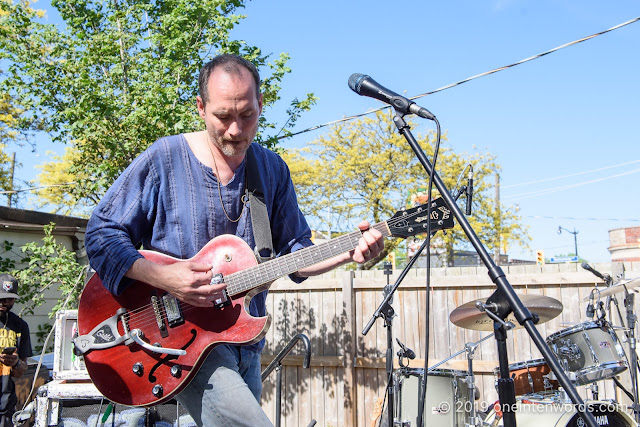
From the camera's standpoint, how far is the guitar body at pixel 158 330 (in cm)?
249

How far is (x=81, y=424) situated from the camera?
477cm

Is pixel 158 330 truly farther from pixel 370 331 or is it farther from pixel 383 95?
pixel 370 331

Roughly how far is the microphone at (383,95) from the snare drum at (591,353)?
Answer: 3.78 meters

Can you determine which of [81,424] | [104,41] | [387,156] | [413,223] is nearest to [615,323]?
[413,223]

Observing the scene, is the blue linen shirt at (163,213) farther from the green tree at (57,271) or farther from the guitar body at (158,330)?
the green tree at (57,271)

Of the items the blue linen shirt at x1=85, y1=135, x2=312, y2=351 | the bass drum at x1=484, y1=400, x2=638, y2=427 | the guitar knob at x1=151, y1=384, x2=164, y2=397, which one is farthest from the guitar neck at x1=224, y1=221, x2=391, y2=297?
the bass drum at x1=484, y1=400, x2=638, y2=427

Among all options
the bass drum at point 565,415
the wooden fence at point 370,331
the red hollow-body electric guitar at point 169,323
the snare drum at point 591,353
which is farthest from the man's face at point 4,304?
the snare drum at point 591,353

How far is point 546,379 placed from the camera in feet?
18.6

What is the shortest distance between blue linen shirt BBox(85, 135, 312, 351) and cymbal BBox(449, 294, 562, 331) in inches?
114

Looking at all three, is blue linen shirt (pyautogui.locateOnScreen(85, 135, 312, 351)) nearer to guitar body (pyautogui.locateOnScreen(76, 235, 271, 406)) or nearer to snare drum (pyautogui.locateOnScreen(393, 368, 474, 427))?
guitar body (pyautogui.locateOnScreen(76, 235, 271, 406))

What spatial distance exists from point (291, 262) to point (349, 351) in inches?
226

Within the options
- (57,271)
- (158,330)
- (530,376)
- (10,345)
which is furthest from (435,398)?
(57,271)

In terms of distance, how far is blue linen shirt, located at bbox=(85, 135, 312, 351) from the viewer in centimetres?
262

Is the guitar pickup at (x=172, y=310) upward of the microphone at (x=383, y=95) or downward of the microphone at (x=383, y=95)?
downward
